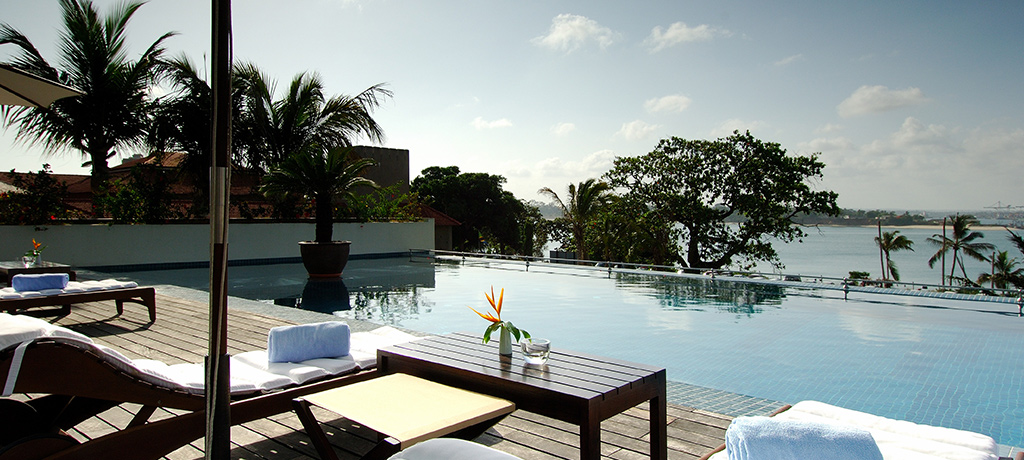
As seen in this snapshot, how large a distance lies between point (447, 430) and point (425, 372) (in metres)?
0.72

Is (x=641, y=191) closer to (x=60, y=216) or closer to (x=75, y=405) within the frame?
(x=60, y=216)

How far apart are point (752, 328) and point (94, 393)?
6.56 metres

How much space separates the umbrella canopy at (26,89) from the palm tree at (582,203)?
15033 millimetres

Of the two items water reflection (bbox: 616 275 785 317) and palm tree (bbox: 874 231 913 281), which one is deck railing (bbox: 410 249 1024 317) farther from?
palm tree (bbox: 874 231 913 281)

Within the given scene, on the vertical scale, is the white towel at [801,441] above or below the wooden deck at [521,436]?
above

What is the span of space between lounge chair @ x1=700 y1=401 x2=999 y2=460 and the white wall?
897 cm

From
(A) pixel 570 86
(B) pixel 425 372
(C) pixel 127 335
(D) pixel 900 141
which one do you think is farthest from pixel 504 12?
(D) pixel 900 141

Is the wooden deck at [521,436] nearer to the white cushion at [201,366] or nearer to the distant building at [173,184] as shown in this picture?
the white cushion at [201,366]

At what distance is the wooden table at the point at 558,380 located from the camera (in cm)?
225

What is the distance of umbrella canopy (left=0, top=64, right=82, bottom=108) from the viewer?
3615 mm

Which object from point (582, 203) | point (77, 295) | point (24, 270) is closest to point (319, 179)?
point (24, 270)

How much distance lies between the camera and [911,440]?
198 cm

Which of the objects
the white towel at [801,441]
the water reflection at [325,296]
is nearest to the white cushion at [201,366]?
the white towel at [801,441]

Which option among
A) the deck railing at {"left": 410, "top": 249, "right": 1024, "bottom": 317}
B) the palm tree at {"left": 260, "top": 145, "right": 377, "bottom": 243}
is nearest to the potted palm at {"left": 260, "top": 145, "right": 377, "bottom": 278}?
the palm tree at {"left": 260, "top": 145, "right": 377, "bottom": 243}
